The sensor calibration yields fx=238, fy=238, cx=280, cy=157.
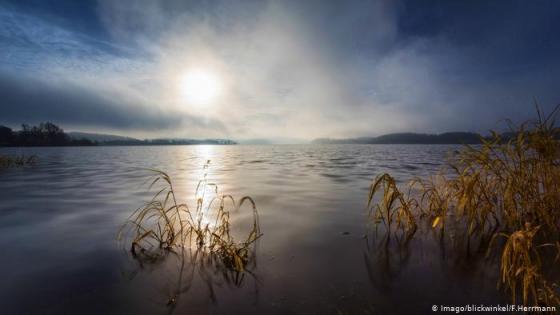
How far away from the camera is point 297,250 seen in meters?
5.37

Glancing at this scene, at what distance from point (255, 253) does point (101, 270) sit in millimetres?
2936

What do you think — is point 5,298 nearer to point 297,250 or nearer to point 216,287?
point 216,287

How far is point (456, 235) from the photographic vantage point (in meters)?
5.84

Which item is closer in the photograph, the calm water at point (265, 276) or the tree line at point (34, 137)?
the calm water at point (265, 276)

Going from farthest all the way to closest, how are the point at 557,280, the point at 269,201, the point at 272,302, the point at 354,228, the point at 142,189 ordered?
the point at 142,189 < the point at 269,201 < the point at 354,228 < the point at 557,280 < the point at 272,302

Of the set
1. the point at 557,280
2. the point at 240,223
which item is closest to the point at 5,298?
the point at 240,223

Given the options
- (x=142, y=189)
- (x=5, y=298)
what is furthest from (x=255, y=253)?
(x=142, y=189)

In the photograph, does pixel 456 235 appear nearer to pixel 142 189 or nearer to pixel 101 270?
pixel 101 270

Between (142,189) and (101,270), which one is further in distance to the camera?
(142,189)

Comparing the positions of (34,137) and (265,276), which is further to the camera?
(34,137)

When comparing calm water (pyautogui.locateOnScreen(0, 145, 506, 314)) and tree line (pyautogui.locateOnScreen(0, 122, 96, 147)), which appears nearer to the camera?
calm water (pyautogui.locateOnScreen(0, 145, 506, 314))

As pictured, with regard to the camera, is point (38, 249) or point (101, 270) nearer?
point (101, 270)

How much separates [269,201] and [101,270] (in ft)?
20.8

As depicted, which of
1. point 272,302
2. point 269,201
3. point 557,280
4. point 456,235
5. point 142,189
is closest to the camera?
point 272,302
